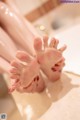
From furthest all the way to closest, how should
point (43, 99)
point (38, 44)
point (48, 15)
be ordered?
point (48, 15) → point (43, 99) → point (38, 44)

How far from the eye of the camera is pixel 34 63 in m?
0.88

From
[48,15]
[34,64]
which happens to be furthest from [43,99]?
[48,15]

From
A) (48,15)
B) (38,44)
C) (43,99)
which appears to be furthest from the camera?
(48,15)

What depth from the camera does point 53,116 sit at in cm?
99

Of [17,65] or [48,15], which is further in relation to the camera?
[48,15]

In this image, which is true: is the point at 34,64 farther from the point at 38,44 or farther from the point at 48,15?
the point at 48,15

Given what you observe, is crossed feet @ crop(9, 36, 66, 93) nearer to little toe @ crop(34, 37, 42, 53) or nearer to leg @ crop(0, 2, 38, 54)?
little toe @ crop(34, 37, 42, 53)

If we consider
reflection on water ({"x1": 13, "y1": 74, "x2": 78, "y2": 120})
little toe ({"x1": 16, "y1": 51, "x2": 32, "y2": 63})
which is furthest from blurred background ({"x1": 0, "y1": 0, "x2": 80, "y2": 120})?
little toe ({"x1": 16, "y1": 51, "x2": 32, "y2": 63})

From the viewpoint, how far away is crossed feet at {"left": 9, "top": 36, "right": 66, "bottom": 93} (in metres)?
Answer: 0.86

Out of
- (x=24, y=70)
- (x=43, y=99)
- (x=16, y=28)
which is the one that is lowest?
(x=43, y=99)

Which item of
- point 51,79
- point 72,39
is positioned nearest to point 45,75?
point 51,79

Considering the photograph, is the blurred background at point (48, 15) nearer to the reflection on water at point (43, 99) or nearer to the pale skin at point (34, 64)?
the reflection on water at point (43, 99)

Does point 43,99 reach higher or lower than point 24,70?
lower

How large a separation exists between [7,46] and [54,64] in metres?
0.22
